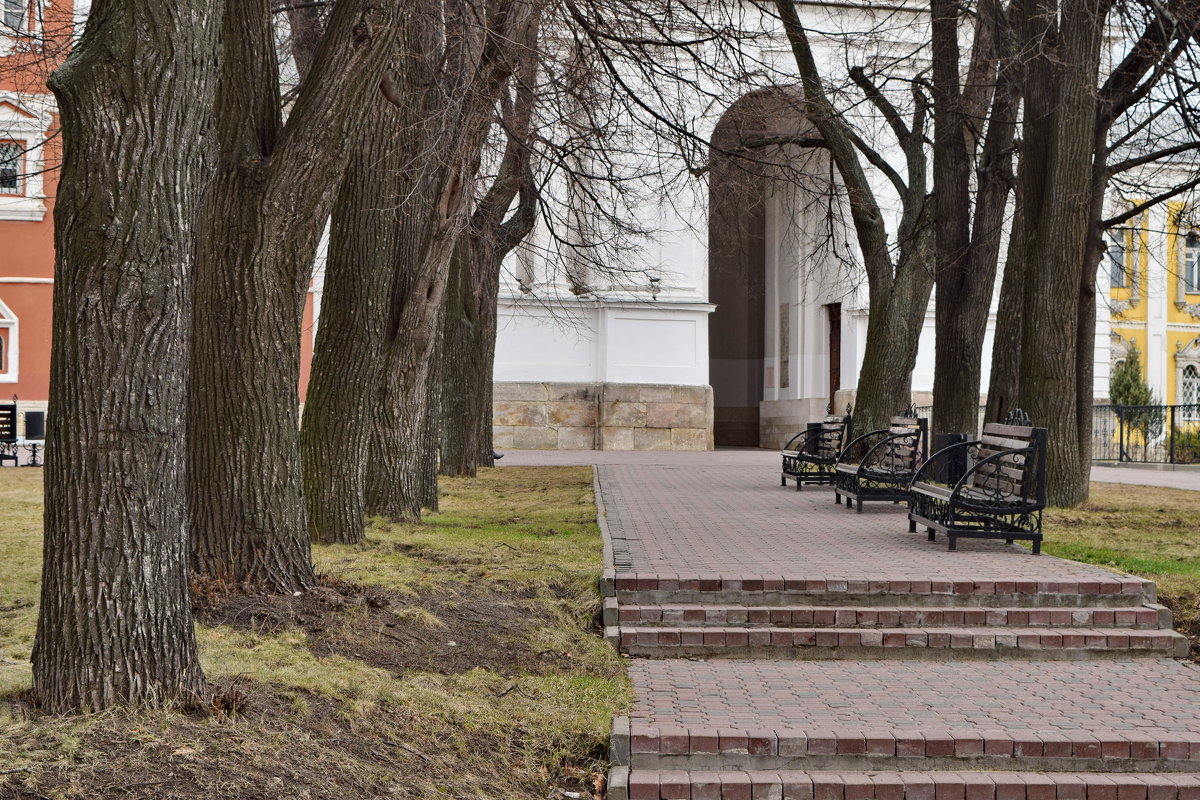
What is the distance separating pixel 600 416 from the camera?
96.4ft

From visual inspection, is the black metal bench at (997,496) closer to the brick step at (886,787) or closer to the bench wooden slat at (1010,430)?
the bench wooden slat at (1010,430)

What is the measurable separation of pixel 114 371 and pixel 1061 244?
1128 cm

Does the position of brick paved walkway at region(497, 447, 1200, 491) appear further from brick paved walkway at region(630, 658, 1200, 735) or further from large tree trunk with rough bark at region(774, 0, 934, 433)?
brick paved walkway at region(630, 658, 1200, 735)

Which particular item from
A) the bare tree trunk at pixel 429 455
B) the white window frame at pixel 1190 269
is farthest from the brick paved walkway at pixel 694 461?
the white window frame at pixel 1190 269

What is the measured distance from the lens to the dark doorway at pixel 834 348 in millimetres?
32406

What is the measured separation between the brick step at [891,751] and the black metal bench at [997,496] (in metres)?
4.22

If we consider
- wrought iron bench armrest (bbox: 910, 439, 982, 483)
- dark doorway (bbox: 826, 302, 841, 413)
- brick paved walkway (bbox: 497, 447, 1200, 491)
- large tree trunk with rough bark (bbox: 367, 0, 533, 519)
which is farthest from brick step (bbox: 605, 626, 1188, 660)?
dark doorway (bbox: 826, 302, 841, 413)

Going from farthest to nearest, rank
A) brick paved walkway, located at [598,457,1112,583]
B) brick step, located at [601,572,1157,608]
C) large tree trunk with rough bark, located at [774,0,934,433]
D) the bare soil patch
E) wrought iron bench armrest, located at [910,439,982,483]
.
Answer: large tree trunk with rough bark, located at [774,0,934,433] < wrought iron bench armrest, located at [910,439,982,483] < brick paved walkway, located at [598,457,1112,583] < brick step, located at [601,572,1157,608] < the bare soil patch

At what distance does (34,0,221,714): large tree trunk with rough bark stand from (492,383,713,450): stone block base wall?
2409 centimetres

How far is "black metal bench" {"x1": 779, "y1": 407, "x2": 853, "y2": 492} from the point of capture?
16953 mm

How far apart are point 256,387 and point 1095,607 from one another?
5400 mm

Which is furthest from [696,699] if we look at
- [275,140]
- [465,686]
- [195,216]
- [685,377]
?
[685,377]

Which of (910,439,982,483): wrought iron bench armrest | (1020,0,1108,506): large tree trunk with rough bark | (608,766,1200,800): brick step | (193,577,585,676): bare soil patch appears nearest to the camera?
(608,766,1200,800): brick step

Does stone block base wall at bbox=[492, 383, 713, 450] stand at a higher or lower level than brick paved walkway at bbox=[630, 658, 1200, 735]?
higher
